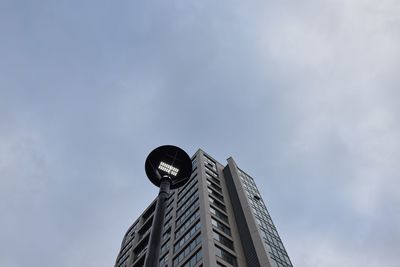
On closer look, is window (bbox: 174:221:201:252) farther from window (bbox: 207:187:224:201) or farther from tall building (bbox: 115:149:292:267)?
window (bbox: 207:187:224:201)

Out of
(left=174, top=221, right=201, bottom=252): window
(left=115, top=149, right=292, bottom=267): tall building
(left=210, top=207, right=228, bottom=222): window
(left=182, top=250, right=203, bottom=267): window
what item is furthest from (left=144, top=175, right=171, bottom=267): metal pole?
(left=210, top=207, right=228, bottom=222): window

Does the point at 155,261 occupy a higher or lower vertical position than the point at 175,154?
lower

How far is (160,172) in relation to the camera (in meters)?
10.8

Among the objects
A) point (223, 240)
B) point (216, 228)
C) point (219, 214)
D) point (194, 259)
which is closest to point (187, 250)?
point (194, 259)

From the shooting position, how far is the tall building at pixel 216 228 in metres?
40.8

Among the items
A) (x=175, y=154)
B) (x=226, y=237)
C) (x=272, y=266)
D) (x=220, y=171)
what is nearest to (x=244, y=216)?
(x=226, y=237)

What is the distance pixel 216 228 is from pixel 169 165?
36.0 meters

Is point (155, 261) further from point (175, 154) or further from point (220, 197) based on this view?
point (220, 197)

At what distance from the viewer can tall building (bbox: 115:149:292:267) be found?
40812mm

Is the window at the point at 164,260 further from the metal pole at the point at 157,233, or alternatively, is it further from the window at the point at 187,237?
the metal pole at the point at 157,233

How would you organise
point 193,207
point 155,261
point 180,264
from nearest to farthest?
point 155,261 → point 180,264 → point 193,207

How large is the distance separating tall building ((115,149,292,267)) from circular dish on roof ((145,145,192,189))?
28382 millimetres

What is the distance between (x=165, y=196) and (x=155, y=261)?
84.1 inches

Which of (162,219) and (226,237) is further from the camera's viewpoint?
(226,237)
